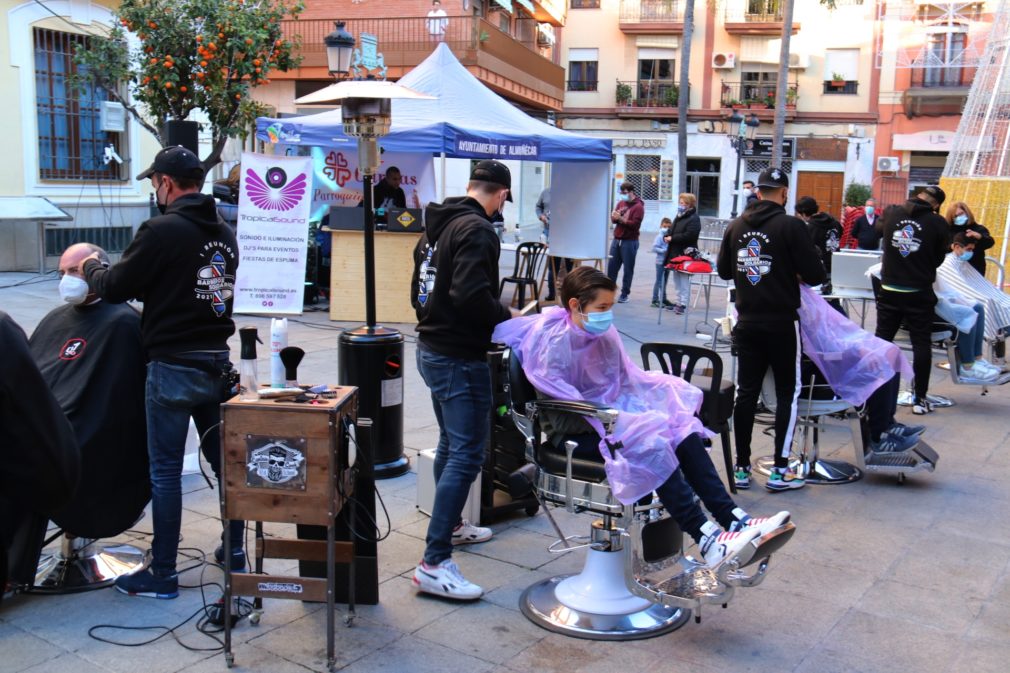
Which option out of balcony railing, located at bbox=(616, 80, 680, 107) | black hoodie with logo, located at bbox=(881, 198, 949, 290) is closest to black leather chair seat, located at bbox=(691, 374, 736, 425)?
black hoodie with logo, located at bbox=(881, 198, 949, 290)

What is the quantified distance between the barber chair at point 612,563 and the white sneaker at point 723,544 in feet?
0.07

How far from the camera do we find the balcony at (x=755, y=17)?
36.1 meters

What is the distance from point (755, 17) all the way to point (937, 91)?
284 inches

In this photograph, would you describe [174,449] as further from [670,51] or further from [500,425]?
[670,51]

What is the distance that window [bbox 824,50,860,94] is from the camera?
1407 inches

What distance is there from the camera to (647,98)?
36938 millimetres

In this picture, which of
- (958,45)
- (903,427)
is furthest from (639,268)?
(958,45)

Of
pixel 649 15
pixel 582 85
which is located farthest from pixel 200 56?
pixel 649 15

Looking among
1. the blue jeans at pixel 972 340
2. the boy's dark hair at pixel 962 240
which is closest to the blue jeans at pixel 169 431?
the blue jeans at pixel 972 340

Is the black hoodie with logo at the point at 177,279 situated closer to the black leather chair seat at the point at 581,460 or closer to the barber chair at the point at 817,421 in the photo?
the black leather chair seat at the point at 581,460

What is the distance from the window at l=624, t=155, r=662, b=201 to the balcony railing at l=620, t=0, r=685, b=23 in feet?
17.2

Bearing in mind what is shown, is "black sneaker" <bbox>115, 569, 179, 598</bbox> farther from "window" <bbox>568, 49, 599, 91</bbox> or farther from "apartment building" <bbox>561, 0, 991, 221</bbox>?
"window" <bbox>568, 49, 599, 91</bbox>

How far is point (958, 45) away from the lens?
3309 centimetres

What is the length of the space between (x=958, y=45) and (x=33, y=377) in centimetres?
3637
